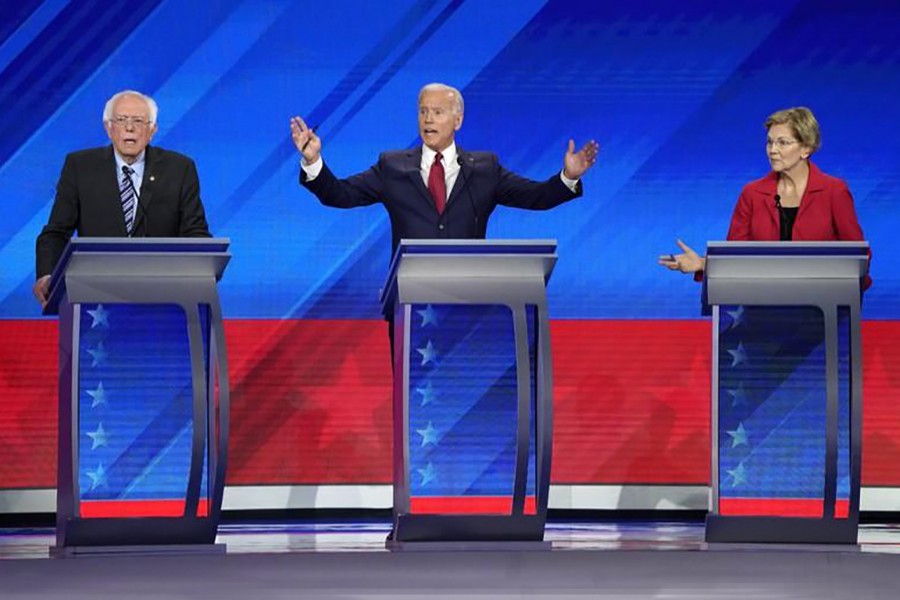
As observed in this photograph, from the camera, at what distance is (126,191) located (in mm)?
4773

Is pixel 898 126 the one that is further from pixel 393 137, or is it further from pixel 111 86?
pixel 111 86

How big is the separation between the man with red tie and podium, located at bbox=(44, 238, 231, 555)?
0.74 metres

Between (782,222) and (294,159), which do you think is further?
(294,159)

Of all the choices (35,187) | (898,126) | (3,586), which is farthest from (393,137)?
(3,586)

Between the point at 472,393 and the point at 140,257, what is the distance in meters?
0.87

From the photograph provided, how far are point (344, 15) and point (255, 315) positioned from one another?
1.07 meters

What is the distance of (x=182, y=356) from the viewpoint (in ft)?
14.5

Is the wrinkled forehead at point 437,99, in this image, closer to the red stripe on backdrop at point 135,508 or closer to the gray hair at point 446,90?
the gray hair at point 446,90

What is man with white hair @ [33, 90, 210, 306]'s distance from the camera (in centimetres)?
475

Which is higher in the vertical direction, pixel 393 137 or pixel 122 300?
pixel 393 137

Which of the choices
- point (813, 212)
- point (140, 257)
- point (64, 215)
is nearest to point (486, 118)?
point (813, 212)

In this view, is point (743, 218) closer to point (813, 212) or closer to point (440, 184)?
point (813, 212)

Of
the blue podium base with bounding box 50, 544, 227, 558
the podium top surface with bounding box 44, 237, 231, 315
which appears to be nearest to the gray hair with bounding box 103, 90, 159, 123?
the podium top surface with bounding box 44, 237, 231, 315

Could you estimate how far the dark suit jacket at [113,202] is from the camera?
15.6 ft
